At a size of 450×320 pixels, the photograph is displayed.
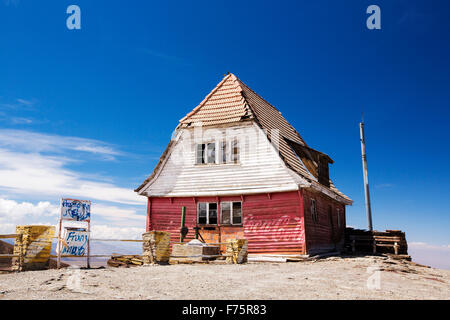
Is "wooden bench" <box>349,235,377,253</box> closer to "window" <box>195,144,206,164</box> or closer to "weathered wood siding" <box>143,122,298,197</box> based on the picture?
"weathered wood siding" <box>143,122,298,197</box>

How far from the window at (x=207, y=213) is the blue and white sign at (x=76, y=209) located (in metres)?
6.83

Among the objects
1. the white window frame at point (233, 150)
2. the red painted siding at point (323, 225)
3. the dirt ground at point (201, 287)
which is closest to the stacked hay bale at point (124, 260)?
the dirt ground at point (201, 287)

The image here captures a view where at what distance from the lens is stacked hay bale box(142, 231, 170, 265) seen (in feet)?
43.0

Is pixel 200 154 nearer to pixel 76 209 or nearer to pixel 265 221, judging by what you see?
pixel 265 221

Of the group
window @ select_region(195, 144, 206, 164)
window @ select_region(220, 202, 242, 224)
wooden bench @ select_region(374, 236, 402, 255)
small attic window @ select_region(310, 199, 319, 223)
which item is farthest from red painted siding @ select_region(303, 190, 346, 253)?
window @ select_region(195, 144, 206, 164)

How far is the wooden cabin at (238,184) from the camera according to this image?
53.9 feet

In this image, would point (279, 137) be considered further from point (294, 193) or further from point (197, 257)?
point (197, 257)

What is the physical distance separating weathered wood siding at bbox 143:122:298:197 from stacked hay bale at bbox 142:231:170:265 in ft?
15.5

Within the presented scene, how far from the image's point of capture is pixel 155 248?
1312 cm

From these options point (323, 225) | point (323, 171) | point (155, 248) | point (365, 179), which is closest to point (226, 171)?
point (155, 248)

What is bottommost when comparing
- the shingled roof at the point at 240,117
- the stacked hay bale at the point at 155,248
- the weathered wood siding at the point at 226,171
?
the stacked hay bale at the point at 155,248

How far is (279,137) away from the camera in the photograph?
65.0ft

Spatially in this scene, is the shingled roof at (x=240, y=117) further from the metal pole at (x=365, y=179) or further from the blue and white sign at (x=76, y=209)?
the metal pole at (x=365, y=179)
